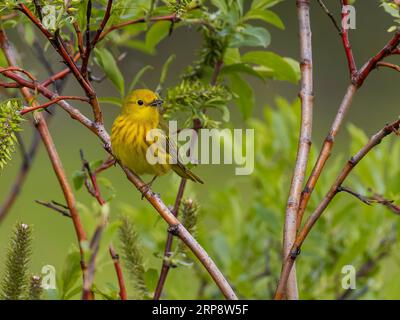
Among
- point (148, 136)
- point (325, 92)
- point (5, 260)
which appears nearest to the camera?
point (5, 260)

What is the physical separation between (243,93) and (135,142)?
0.41 metres

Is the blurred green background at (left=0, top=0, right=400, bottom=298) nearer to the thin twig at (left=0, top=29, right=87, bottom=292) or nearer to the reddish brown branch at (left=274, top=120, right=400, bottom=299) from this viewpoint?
the thin twig at (left=0, top=29, right=87, bottom=292)

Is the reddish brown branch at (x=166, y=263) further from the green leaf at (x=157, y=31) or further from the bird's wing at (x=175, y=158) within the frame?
the green leaf at (x=157, y=31)

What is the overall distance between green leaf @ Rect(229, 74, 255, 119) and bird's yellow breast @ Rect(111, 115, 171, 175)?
31 centimetres

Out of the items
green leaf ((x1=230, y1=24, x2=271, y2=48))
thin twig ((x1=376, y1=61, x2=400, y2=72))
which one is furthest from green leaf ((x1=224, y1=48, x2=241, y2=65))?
thin twig ((x1=376, y1=61, x2=400, y2=72))

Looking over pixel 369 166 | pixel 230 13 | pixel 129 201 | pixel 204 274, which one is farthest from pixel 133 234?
pixel 129 201

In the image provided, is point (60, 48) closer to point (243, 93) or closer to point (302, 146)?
point (302, 146)

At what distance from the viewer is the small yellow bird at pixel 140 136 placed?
7.47 ft

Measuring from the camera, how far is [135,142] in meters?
2.44

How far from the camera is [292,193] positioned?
158cm

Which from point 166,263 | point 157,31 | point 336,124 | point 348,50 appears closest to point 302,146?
point 336,124

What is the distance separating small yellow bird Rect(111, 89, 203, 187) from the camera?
7.47 ft
